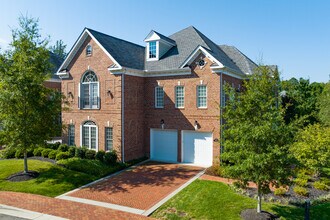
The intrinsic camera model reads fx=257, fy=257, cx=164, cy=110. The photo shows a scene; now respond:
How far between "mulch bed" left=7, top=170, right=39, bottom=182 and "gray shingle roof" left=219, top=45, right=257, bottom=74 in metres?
18.2

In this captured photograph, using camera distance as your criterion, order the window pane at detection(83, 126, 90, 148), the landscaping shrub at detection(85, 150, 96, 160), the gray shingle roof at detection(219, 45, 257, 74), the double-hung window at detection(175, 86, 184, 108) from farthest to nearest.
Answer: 1. the gray shingle roof at detection(219, 45, 257, 74)
2. the window pane at detection(83, 126, 90, 148)
3. the double-hung window at detection(175, 86, 184, 108)
4. the landscaping shrub at detection(85, 150, 96, 160)

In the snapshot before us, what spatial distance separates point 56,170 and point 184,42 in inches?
594

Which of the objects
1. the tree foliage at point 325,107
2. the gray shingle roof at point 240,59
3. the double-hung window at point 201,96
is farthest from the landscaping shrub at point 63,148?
the tree foliage at point 325,107

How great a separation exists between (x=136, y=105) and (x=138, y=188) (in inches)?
329

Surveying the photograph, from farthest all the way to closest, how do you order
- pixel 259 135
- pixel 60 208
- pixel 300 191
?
pixel 300 191 → pixel 60 208 → pixel 259 135

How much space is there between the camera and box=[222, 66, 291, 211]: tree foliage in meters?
10.2

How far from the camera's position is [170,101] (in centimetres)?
2109

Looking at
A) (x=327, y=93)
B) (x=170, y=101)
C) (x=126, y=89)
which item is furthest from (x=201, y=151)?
(x=327, y=93)

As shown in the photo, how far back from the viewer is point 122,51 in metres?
22.5

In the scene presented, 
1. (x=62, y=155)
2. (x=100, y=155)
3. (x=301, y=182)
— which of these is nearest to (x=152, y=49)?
(x=100, y=155)

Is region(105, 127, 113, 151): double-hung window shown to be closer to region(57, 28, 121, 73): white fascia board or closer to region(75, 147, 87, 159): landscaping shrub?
region(75, 147, 87, 159): landscaping shrub

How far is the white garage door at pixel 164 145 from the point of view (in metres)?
21.3

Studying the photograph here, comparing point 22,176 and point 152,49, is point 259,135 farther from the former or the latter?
point 152,49

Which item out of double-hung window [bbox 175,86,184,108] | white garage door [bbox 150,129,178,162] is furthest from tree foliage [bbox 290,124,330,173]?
white garage door [bbox 150,129,178,162]
